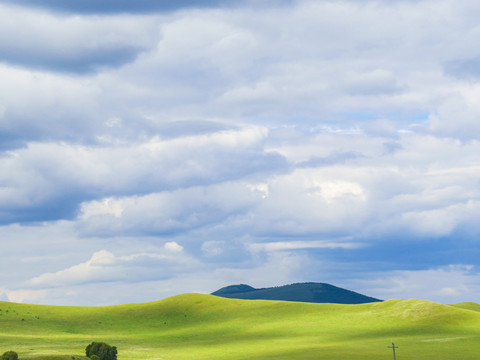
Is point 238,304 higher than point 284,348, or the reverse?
point 238,304

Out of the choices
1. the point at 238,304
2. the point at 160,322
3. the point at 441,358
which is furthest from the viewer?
the point at 238,304

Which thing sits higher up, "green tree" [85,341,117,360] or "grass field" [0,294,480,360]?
"grass field" [0,294,480,360]

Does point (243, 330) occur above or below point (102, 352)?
above

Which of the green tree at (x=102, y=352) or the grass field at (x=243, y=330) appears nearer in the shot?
the green tree at (x=102, y=352)

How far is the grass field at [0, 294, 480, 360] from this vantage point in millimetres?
86094

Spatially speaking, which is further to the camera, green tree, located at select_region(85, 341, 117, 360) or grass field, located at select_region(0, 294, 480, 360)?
grass field, located at select_region(0, 294, 480, 360)

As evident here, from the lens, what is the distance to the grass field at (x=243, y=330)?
282 feet

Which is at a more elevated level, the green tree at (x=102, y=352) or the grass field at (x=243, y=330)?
the grass field at (x=243, y=330)

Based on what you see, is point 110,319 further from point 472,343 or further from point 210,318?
point 472,343

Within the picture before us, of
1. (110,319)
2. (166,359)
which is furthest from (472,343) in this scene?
(110,319)

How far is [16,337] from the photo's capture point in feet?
331

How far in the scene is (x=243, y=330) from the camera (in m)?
120

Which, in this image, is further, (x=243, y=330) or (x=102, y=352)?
(x=243, y=330)

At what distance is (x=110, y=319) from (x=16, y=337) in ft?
114
